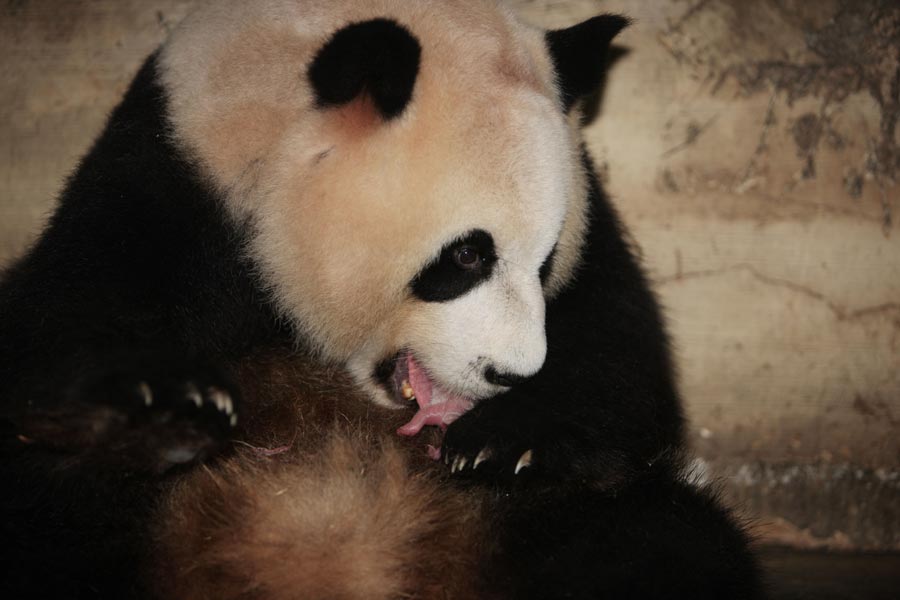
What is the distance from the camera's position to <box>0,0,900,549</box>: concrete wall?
9.68 feet

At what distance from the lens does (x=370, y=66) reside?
1.92 metres

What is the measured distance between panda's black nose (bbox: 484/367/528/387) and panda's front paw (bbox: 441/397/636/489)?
16 cm

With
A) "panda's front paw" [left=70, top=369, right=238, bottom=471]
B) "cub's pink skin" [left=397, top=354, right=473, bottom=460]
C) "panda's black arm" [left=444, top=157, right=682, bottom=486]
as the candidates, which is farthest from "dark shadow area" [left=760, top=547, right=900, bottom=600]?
"panda's front paw" [left=70, top=369, right=238, bottom=471]

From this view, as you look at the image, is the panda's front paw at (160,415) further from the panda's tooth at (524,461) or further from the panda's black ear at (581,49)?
the panda's black ear at (581,49)

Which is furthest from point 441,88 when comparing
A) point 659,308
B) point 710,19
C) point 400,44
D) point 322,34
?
point 710,19

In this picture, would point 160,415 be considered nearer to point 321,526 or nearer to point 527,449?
point 321,526

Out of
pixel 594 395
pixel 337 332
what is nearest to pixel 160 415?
pixel 337 332

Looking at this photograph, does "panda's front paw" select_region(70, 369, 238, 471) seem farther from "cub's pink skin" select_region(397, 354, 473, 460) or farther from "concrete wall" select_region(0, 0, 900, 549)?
"concrete wall" select_region(0, 0, 900, 549)

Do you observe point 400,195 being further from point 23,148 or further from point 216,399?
point 23,148

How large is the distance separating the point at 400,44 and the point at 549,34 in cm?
66

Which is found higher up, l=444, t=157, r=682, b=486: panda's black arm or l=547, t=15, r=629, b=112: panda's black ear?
l=547, t=15, r=629, b=112: panda's black ear

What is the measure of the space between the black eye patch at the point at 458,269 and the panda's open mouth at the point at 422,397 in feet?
1.04

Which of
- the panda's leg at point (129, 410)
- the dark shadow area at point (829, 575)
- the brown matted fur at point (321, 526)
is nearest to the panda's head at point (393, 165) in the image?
the brown matted fur at point (321, 526)

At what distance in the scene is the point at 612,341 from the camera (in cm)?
252
